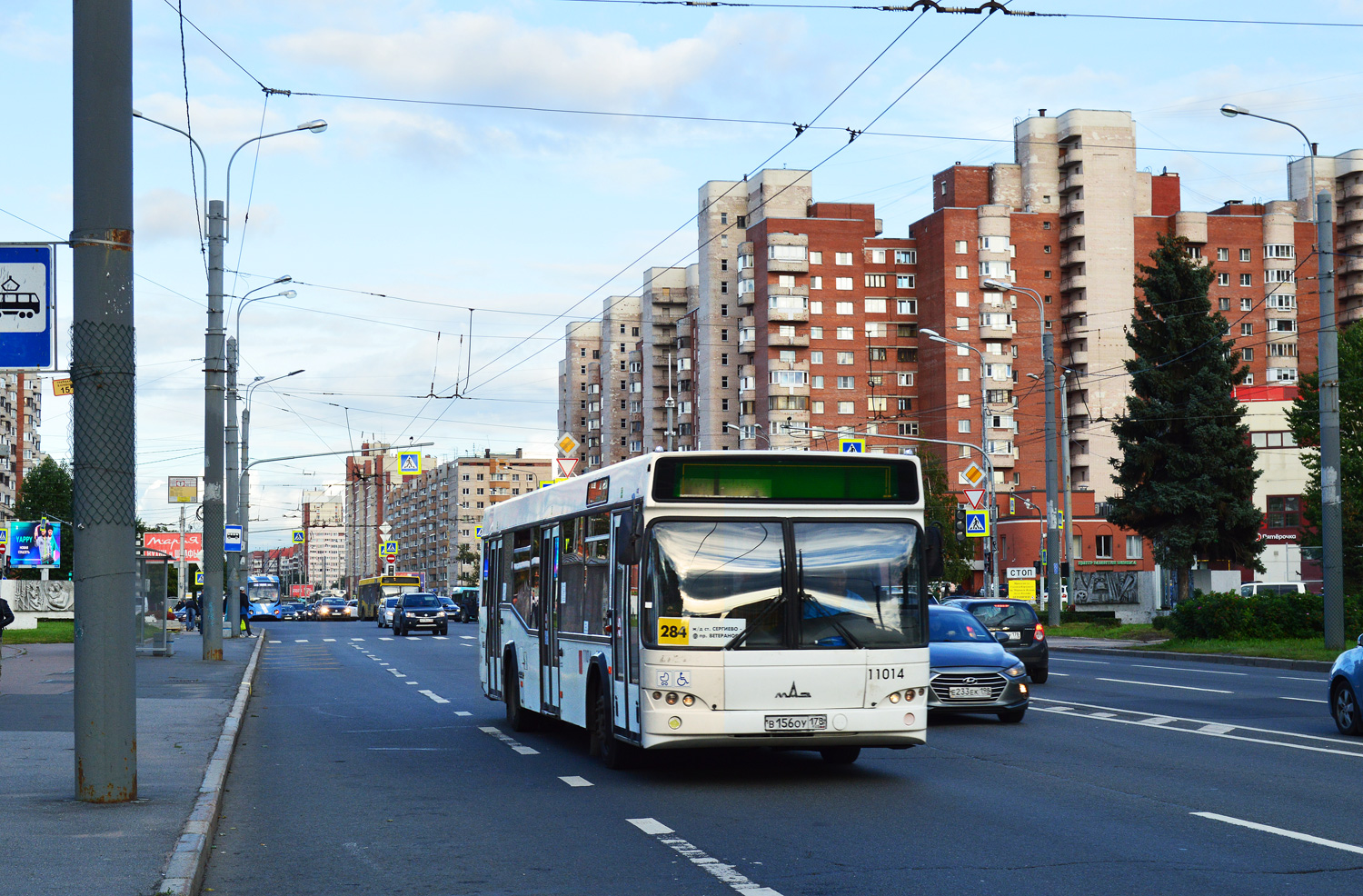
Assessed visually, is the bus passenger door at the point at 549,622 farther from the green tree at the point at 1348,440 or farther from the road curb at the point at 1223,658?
the green tree at the point at 1348,440

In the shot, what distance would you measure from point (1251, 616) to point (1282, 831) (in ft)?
95.3

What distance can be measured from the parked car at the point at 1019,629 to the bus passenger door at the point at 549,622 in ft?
33.5

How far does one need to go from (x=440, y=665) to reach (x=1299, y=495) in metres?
64.3

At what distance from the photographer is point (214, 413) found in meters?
32.1

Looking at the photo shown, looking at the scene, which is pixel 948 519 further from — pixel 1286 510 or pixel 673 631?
pixel 673 631

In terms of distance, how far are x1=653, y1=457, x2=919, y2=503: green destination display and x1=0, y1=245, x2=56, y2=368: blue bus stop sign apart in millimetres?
4555

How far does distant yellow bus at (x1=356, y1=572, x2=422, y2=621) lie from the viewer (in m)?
91.9

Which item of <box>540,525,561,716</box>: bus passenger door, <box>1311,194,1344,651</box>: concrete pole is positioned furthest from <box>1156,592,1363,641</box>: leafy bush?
<box>540,525,561,716</box>: bus passenger door

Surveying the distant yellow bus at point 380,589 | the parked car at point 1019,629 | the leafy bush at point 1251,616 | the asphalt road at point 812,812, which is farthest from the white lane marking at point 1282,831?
the distant yellow bus at point 380,589

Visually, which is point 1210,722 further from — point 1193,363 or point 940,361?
point 940,361

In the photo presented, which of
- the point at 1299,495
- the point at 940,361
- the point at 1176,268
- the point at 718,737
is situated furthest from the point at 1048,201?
the point at 718,737

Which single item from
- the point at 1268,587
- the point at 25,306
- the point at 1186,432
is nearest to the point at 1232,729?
the point at 25,306

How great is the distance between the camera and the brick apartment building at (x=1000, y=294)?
10669cm

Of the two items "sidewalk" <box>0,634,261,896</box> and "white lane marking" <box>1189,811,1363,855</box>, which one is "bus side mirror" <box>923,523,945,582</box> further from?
"sidewalk" <box>0,634,261,896</box>
